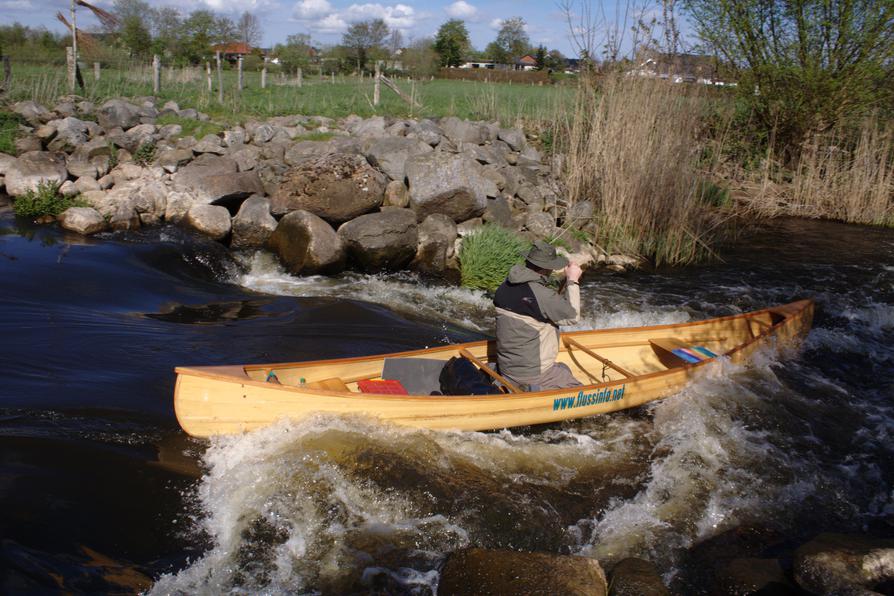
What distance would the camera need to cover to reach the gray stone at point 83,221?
35.4 feet

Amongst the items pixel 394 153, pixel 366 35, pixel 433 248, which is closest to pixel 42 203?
pixel 394 153

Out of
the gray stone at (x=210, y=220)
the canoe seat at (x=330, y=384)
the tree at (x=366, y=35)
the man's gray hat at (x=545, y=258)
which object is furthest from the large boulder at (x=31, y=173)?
the tree at (x=366, y=35)

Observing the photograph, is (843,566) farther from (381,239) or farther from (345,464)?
(381,239)

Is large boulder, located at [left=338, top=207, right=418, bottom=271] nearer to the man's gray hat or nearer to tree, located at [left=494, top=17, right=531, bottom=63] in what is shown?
the man's gray hat

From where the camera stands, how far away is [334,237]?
412 inches

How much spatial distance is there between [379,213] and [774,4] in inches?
430

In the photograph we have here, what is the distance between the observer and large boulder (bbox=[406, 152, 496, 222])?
11.4 meters

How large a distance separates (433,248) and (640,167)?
3.50 m

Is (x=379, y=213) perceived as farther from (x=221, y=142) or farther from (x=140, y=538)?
(x=140, y=538)

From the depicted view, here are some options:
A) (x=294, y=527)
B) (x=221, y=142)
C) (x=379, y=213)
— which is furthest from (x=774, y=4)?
(x=294, y=527)

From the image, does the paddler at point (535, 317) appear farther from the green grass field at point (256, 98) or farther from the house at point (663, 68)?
the green grass field at point (256, 98)

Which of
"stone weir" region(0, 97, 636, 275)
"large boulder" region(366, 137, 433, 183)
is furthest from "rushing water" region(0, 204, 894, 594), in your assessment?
"large boulder" region(366, 137, 433, 183)

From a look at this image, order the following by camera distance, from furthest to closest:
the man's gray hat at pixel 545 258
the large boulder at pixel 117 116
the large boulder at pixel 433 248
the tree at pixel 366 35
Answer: the tree at pixel 366 35, the large boulder at pixel 117 116, the large boulder at pixel 433 248, the man's gray hat at pixel 545 258

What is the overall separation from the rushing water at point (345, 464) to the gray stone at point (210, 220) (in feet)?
6.40
